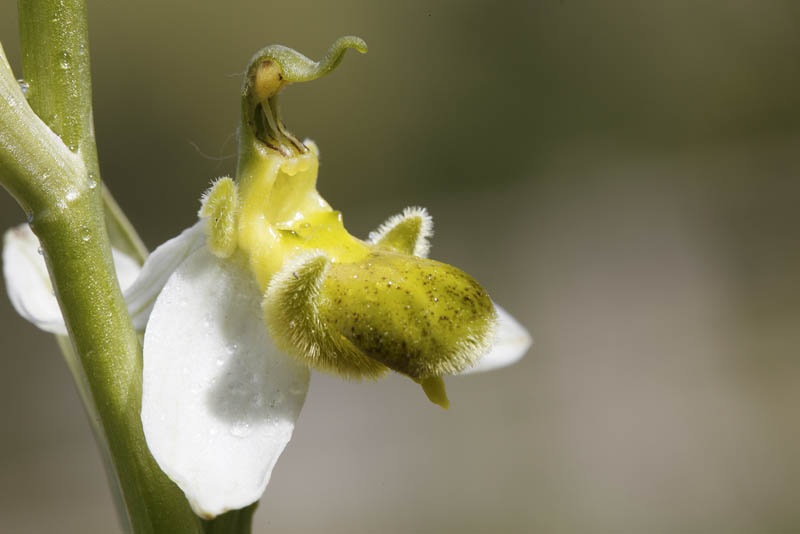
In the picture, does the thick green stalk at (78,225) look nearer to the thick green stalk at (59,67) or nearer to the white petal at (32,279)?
the thick green stalk at (59,67)

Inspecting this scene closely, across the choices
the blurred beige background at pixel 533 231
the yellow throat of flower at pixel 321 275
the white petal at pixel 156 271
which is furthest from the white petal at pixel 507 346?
the blurred beige background at pixel 533 231

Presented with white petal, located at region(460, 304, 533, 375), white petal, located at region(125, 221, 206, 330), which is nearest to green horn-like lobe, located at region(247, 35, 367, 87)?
white petal, located at region(125, 221, 206, 330)

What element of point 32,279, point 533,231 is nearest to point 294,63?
point 32,279

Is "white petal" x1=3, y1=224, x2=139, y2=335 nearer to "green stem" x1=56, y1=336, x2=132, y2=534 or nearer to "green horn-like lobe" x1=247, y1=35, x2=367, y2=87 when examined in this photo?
"green stem" x1=56, y1=336, x2=132, y2=534

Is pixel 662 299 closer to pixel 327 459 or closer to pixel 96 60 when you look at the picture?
pixel 327 459

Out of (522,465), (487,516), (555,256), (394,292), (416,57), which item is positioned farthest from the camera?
(416,57)

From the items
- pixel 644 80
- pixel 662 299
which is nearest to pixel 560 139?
pixel 644 80
